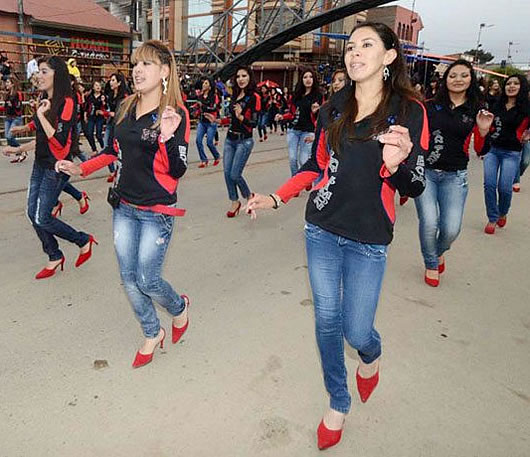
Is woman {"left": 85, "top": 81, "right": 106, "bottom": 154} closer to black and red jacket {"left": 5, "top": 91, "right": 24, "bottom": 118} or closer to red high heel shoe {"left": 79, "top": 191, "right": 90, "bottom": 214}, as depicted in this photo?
black and red jacket {"left": 5, "top": 91, "right": 24, "bottom": 118}

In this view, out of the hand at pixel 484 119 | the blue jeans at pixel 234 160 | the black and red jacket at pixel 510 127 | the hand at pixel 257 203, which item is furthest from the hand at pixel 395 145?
the blue jeans at pixel 234 160

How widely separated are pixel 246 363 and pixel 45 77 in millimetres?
2966

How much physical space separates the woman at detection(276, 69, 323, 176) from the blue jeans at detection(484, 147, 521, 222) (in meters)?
2.41

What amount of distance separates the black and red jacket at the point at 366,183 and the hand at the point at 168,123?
940 mm

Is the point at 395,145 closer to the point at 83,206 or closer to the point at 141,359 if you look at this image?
the point at 141,359

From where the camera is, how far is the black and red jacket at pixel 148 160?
2889 mm

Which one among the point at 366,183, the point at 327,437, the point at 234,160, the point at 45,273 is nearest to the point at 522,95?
the point at 234,160

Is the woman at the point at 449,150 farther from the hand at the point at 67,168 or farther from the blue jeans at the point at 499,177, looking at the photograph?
the hand at the point at 67,168

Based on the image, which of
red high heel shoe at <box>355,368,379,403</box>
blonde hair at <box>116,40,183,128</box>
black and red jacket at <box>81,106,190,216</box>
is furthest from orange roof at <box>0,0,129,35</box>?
red high heel shoe at <box>355,368,379,403</box>

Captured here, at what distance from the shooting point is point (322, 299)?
2.41 meters

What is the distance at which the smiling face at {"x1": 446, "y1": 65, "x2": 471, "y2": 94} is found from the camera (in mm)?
4246

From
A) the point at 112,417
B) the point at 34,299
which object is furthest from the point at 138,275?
the point at 34,299

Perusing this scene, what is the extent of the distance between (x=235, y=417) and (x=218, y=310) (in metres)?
1.33

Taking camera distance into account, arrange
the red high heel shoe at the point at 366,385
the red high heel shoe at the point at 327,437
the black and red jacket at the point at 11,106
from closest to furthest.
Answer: the red high heel shoe at the point at 327,437
the red high heel shoe at the point at 366,385
the black and red jacket at the point at 11,106
